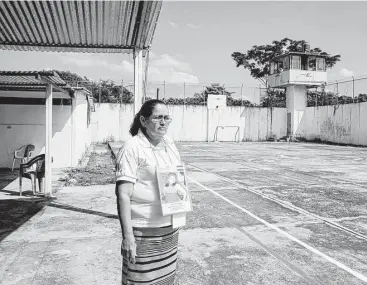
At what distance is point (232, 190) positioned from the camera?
8.24 metres

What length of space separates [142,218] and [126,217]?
0.13 metres

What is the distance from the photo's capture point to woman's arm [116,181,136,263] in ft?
7.39

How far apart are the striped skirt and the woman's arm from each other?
2.5 inches

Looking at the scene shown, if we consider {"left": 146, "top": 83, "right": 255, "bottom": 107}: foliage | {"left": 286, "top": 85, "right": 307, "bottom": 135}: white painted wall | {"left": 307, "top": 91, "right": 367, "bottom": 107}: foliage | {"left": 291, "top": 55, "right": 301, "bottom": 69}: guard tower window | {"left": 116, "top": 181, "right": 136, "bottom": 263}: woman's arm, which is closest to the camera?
{"left": 116, "top": 181, "right": 136, "bottom": 263}: woman's arm

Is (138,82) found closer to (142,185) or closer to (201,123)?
(142,185)

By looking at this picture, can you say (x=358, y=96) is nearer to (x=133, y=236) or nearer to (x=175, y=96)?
(x=175, y=96)

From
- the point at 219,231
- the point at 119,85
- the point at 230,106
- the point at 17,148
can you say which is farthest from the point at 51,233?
the point at 230,106

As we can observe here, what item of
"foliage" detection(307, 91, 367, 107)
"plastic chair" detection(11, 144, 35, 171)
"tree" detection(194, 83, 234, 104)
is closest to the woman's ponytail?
"plastic chair" detection(11, 144, 35, 171)

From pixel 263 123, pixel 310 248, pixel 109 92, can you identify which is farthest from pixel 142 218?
pixel 263 123

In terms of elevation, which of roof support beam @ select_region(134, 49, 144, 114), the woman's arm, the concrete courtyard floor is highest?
roof support beam @ select_region(134, 49, 144, 114)

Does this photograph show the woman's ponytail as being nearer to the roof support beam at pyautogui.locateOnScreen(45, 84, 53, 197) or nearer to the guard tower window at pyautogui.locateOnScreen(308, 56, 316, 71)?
the roof support beam at pyautogui.locateOnScreen(45, 84, 53, 197)

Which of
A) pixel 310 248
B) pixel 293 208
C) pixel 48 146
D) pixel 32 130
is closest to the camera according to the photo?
pixel 310 248

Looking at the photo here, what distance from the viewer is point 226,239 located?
4820 mm

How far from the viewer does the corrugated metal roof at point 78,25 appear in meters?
4.78
